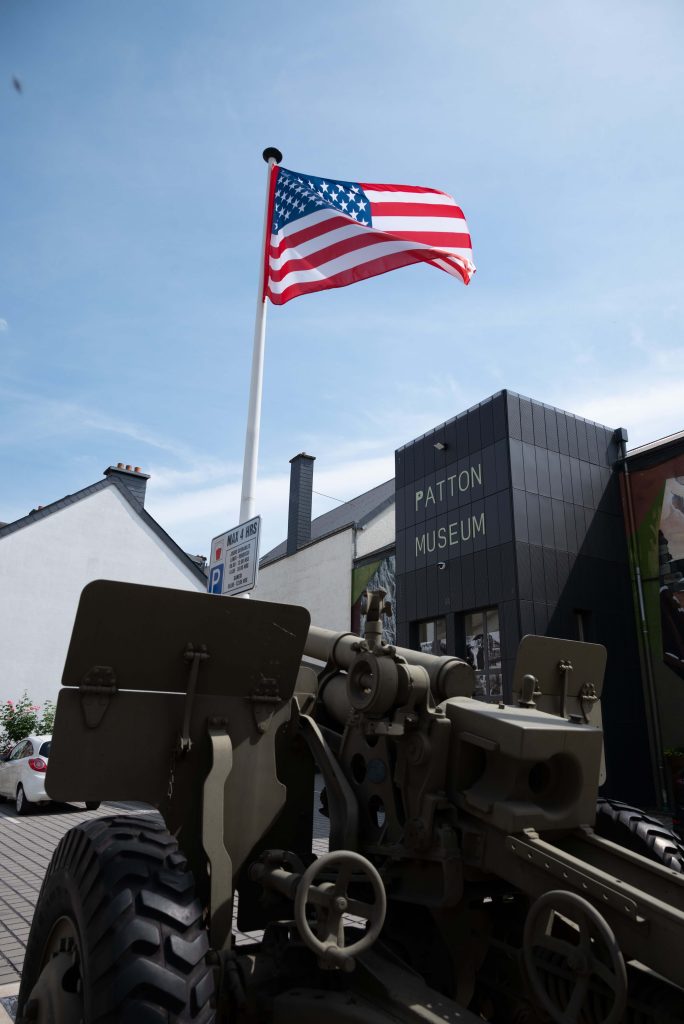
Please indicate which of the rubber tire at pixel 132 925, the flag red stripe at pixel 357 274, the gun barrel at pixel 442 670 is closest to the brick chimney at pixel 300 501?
the flag red stripe at pixel 357 274

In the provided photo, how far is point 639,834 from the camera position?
3.74 m

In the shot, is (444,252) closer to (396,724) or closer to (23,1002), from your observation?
(396,724)

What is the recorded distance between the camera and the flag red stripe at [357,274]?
340 inches

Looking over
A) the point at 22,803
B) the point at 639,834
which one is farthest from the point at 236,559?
the point at 22,803

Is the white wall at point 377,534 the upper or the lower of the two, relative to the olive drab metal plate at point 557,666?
upper

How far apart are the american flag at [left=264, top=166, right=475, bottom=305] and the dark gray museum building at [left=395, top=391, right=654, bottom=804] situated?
658 cm

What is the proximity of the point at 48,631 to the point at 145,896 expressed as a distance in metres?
19.4

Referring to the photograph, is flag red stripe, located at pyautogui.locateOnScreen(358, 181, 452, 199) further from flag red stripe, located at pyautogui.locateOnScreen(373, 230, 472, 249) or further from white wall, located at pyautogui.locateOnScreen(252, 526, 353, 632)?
white wall, located at pyautogui.locateOnScreen(252, 526, 353, 632)

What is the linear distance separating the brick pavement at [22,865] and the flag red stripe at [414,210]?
23.7 feet

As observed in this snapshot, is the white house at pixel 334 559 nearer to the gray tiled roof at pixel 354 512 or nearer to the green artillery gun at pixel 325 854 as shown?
the gray tiled roof at pixel 354 512

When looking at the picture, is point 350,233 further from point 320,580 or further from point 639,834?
point 320,580

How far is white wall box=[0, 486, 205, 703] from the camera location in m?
19.9

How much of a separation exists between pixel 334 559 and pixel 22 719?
10008mm

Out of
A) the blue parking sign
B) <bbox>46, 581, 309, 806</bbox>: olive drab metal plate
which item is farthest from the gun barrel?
the blue parking sign
